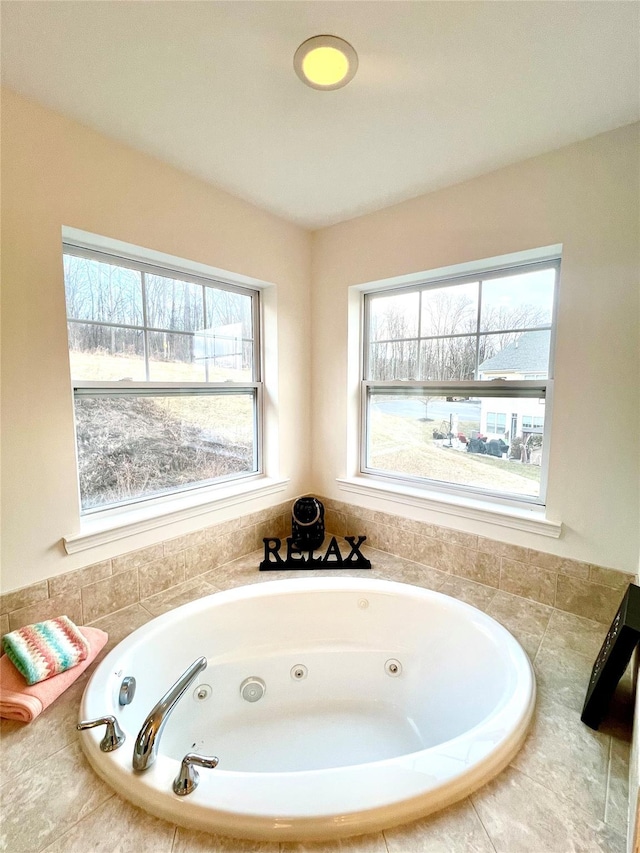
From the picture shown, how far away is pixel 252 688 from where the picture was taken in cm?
176

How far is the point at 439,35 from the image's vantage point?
1.07m

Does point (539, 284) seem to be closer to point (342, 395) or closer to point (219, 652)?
point (342, 395)

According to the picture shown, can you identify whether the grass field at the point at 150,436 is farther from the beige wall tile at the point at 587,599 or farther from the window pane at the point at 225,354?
the beige wall tile at the point at 587,599

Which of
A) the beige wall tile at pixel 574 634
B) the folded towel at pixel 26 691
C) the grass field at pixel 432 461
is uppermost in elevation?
the grass field at pixel 432 461

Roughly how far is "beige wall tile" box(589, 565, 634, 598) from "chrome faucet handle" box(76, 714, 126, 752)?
6.09ft

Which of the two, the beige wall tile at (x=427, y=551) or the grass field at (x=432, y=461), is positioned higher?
the grass field at (x=432, y=461)

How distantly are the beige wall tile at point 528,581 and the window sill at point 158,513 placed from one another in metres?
1.38

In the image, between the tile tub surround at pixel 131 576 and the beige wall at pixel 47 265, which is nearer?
the beige wall at pixel 47 265

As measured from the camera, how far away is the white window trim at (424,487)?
5.77ft

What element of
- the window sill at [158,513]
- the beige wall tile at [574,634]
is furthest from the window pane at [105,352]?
the beige wall tile at [574,634]

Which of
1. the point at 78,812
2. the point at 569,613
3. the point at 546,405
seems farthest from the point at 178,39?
the point at 569,613

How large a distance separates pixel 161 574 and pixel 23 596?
1.84 feet

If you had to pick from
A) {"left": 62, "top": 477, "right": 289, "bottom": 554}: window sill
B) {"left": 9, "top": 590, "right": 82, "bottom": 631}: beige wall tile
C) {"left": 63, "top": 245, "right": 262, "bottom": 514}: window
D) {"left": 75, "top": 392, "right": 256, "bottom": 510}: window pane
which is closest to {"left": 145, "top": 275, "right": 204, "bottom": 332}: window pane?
{"left": 63, "top": 245, "right": 262, "bottom": 514}: window

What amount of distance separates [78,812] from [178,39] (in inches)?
82.4
